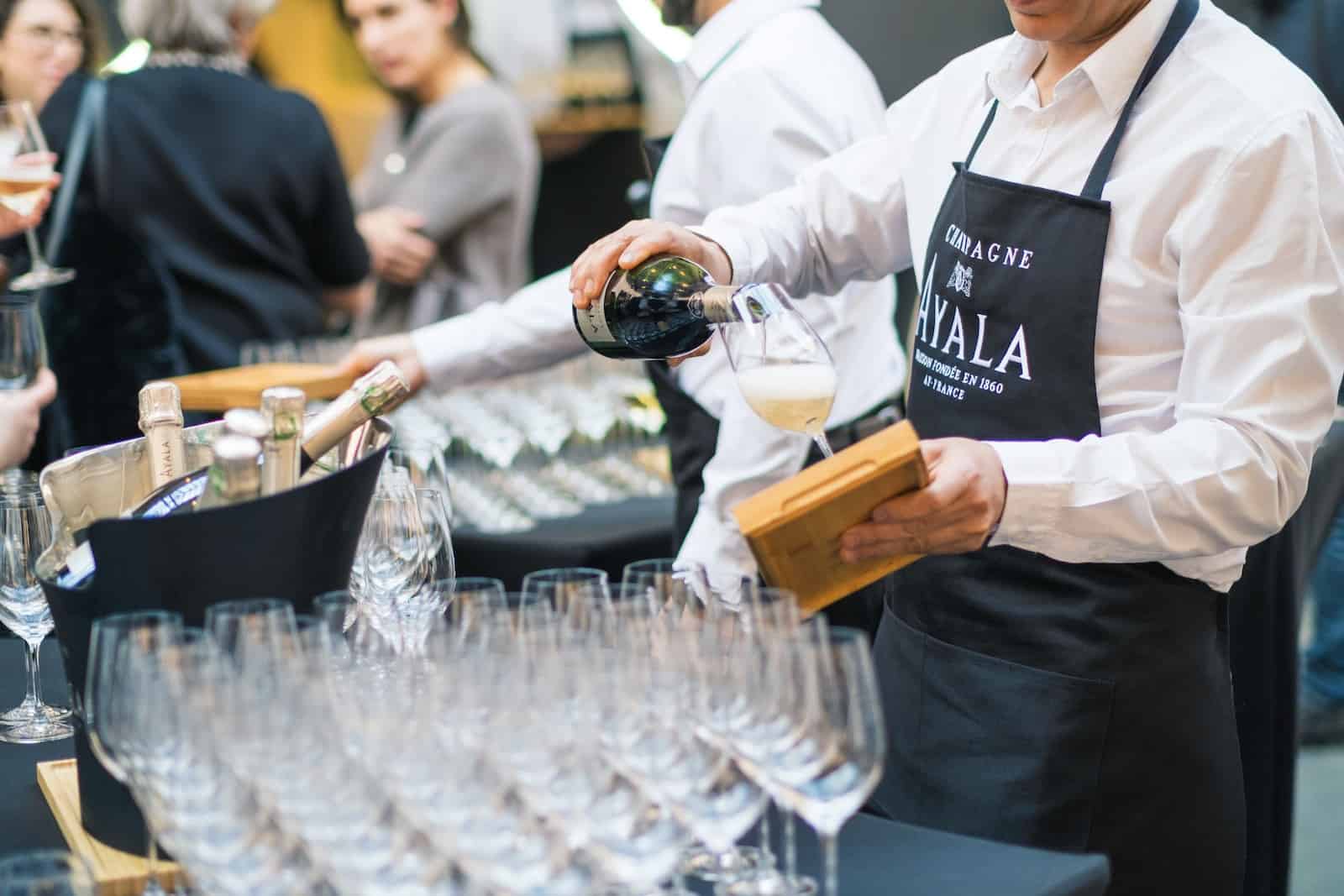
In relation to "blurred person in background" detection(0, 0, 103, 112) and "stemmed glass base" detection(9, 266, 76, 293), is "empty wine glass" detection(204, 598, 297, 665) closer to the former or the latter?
"stemmed glass base" detection(9, 266, 76, 293)

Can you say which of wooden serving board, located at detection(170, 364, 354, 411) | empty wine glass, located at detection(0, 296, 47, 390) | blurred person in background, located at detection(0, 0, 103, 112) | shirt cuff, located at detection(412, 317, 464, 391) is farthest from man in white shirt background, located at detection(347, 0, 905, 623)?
blurred person in background, located at detection(0, 0, 103, 112)

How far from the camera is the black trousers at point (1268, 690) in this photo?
2354mm

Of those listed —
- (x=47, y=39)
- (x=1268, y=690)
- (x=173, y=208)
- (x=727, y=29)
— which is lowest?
(x=1268, y=690)

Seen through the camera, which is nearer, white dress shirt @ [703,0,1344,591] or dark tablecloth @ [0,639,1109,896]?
dark tablecloth @ [0,639,1109,896]

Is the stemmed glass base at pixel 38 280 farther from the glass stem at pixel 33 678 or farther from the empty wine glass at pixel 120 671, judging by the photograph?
the empty wine glass at pixel 120 671

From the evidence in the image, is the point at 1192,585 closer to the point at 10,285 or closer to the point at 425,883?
the point at 425,883

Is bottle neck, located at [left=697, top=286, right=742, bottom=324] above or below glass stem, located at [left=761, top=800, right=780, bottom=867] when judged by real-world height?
above

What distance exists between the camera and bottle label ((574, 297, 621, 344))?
5.99ft

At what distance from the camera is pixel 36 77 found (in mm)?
4059

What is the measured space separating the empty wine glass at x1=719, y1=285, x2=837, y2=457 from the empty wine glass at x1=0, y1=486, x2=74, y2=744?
76cm

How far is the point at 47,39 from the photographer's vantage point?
13.2ft

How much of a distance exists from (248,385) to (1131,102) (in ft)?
5.74

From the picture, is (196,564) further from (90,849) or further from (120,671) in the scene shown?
(90,849)

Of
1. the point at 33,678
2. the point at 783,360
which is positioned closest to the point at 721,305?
the point at 783,360
